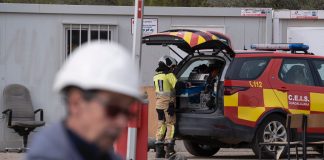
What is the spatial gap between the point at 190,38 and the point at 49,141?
11.2 m

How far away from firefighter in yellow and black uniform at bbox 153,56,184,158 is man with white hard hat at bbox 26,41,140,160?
11.3 meters

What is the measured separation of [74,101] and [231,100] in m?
11.0

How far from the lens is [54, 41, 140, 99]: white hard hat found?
2252 mm

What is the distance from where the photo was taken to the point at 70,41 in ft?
59.4

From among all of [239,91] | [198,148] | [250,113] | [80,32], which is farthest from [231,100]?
[80,32]

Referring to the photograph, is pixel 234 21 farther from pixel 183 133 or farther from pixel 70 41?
pixel 183 133

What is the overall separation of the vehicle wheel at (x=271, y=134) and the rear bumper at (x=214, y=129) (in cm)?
14

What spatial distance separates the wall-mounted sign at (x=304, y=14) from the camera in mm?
18625

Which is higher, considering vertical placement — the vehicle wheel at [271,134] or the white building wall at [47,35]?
the white building wall at [47,35]

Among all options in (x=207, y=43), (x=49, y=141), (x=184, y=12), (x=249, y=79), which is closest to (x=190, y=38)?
(x=207, y=43)

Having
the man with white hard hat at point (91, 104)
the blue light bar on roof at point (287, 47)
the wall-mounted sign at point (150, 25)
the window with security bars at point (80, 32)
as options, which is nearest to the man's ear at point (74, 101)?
the man with white hard hat at point (91, 104)

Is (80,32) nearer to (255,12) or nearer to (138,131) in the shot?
(255,12)

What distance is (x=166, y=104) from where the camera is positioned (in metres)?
13.8

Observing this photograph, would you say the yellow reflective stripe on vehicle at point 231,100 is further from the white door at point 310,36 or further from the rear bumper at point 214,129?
the white door at point 310,36
